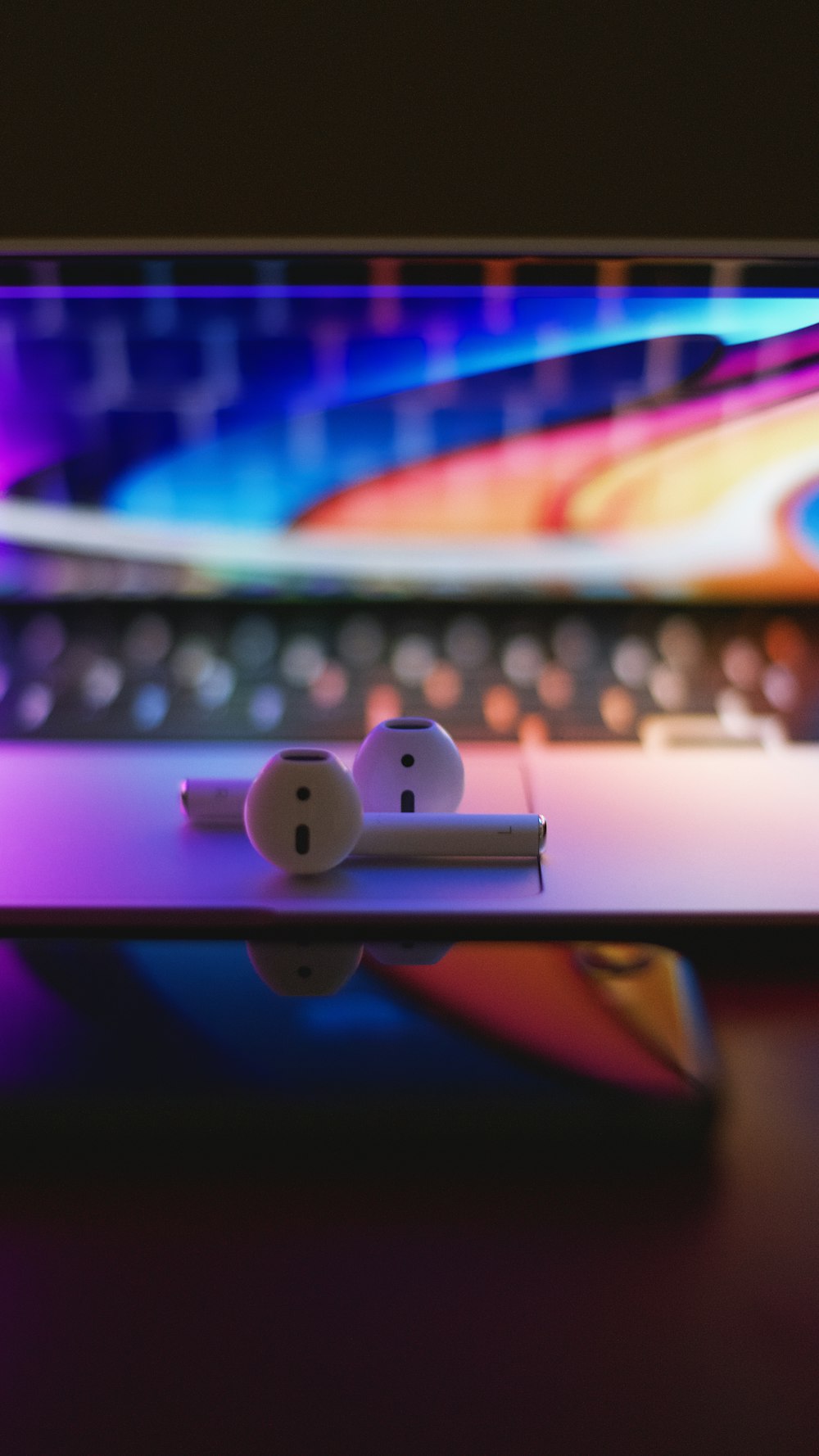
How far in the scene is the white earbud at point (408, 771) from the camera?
91cm

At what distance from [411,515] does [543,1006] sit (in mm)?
781

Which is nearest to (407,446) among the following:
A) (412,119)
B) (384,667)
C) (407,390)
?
(407,390)

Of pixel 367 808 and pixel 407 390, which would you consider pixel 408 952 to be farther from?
pixel 407 390

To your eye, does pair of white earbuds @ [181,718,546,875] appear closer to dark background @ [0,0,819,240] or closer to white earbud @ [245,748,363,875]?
white earbud @ [245,748,363,875]

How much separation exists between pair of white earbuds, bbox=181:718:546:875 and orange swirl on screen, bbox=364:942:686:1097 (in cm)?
13

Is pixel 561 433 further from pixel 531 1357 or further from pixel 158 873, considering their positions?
pixel 531 1357

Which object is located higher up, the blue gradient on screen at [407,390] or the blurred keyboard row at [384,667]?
the blue gradient on screen at [407,390]

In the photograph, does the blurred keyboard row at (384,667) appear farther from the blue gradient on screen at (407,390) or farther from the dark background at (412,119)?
the dark background at (412,119)

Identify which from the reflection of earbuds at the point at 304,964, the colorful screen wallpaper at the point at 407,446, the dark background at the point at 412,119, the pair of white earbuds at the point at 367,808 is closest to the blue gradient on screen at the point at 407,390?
the colorful screen wallpaper at the point at 407,446

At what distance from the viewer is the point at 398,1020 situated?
24.9 inches

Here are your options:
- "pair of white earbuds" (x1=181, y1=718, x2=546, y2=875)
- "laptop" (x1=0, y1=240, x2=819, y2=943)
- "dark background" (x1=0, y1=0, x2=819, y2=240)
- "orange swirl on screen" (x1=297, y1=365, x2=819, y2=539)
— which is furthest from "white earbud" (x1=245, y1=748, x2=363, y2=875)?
"orange swirl on screen" (x1=297, y1=365, x2=819, y2=539)

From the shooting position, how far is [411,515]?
128 cm

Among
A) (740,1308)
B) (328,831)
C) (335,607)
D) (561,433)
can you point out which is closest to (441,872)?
(328,831)

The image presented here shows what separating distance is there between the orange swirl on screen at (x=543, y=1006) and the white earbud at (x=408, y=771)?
213 mm
